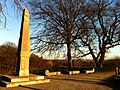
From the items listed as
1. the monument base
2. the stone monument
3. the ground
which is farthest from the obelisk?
the ground

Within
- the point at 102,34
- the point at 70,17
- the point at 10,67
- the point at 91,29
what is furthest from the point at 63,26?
the point at 10,67

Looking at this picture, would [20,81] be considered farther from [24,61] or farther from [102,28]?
[102,28]

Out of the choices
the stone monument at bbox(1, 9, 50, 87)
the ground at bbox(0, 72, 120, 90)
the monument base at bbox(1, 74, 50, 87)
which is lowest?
the ground at bbox(0, 72, 120, 90)

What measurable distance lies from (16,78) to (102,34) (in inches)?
752

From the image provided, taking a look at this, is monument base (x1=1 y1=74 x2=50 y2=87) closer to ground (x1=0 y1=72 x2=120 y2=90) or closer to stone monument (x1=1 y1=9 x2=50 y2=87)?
stone monument (x1=1 y1=9 x2=50 y2=87)

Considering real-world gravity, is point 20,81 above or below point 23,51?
below

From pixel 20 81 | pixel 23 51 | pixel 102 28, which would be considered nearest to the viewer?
pixel 20 81

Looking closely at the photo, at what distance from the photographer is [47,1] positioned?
88.0 feet

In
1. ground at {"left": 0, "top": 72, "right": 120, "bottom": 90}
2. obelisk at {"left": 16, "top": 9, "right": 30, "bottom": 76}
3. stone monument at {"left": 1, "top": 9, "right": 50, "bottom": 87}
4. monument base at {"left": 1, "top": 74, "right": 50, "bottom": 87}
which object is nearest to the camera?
ground at {"left": 0, "top": 72, "right": 120, "bottom": 90}

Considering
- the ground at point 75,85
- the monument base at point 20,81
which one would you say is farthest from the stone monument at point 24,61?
the ground at point 75,85

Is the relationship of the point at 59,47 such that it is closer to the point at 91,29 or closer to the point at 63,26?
the point at 63,26

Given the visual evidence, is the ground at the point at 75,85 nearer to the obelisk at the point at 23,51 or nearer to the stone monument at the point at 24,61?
the stone monument at the point at 24,61

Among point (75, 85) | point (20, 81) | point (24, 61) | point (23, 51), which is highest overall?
point (23, 51)

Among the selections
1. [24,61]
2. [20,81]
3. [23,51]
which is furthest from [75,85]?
[23,51]
